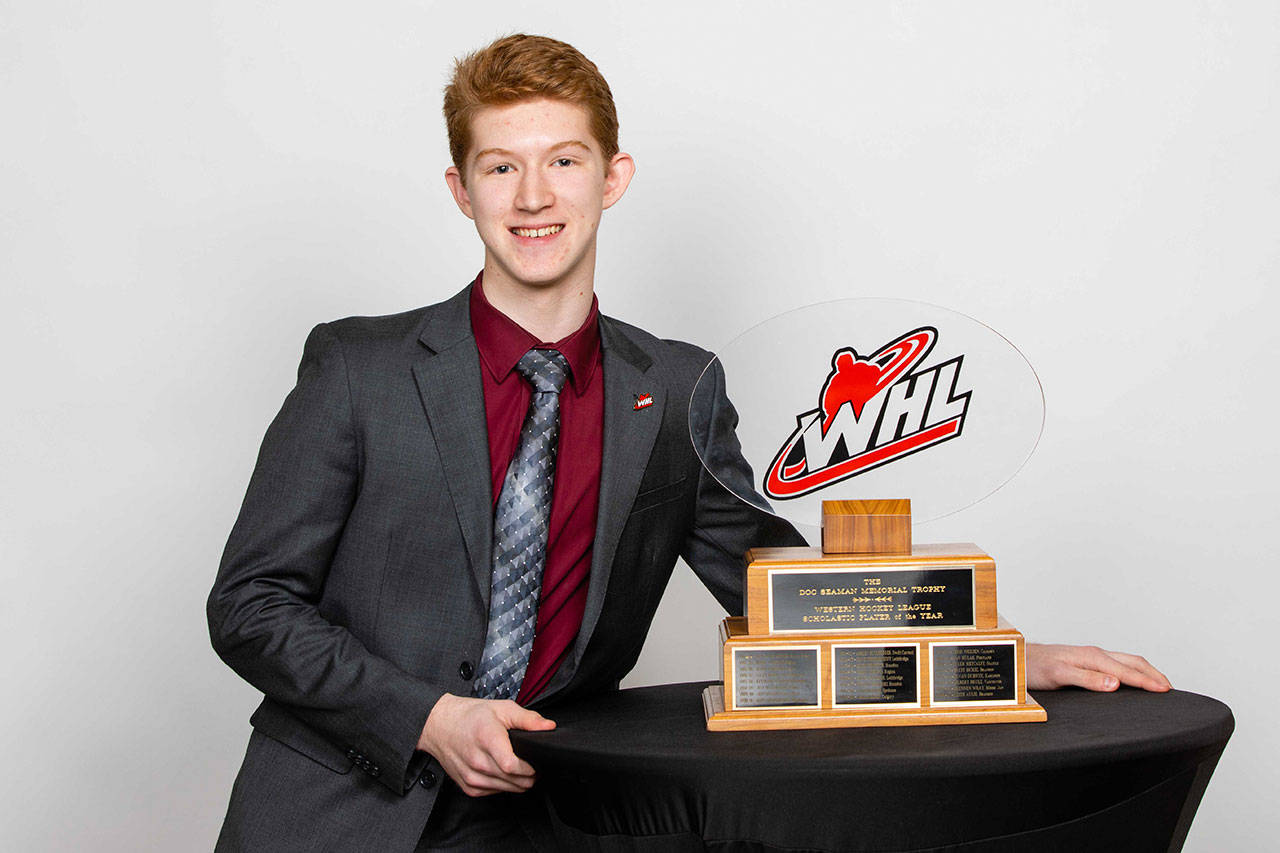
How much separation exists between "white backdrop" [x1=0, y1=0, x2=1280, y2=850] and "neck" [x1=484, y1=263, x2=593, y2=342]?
109cm

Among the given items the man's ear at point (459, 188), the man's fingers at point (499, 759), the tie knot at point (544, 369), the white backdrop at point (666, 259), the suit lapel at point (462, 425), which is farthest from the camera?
the white backdrop at point (666, 259)

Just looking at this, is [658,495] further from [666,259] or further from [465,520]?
[666,259]

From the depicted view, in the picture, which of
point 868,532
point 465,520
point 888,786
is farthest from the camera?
point 465,520

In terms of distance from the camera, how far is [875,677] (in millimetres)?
1669

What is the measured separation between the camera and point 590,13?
3125 mm

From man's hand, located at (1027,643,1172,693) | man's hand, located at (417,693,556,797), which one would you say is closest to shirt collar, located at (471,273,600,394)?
man's hand, located at (417,693,556,797)

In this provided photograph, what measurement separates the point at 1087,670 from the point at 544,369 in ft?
2.83

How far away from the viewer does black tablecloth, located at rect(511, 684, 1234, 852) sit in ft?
4.61

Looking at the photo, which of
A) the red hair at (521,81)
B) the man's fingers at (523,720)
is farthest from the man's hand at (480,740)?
the red hair at (521,81)

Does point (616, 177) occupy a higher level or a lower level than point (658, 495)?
higher

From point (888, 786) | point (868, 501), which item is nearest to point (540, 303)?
point (868, 501)

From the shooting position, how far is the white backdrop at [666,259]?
306 centimetres

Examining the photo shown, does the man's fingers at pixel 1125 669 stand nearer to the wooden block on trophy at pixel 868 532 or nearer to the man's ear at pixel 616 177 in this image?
the wooden block on trophy at pixel 868 532

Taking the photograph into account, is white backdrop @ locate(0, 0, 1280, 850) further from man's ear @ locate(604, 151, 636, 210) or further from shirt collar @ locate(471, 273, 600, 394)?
shirt collar @ locate(471, 273, 600, 394)
